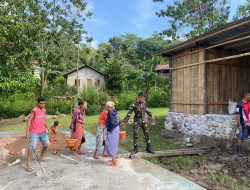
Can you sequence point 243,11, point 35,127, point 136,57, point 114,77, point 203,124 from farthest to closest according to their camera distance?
1. point 136,57
2. point 114,77
3. point 243,11
4. point 203,124
5. point 35,127

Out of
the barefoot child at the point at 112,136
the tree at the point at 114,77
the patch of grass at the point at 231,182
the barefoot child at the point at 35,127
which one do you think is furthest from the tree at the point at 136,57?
the patch of grass at the point at 231,182

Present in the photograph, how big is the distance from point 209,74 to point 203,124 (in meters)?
1.97

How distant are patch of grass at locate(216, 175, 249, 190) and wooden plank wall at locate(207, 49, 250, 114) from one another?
5.30 metres

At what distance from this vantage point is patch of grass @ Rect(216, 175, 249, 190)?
253 inches

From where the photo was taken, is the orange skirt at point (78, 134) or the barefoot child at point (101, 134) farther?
the orange skirt at point (78, 134)

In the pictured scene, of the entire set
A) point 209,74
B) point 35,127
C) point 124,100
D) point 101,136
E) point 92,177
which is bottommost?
point 92,177

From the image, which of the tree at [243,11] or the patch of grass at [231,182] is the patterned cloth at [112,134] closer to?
the patch of grass at [231,182]

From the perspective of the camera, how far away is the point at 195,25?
26844mm

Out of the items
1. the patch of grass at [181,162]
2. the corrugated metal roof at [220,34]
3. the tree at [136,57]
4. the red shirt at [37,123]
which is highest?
the tree at [136,57]

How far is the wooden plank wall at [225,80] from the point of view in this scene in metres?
12.4

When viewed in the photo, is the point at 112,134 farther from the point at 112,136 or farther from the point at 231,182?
the point at 231,182

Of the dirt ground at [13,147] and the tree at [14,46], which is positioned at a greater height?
the tree at [14,46]

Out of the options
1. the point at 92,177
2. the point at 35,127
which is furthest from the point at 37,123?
the point at 92,177

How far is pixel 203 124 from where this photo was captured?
477 inches
